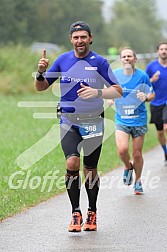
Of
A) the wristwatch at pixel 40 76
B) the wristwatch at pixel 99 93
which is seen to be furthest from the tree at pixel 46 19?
the wristwatch at pixel 99 93

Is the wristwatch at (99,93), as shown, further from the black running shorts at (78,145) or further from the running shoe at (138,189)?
the running shoe at (138,189)

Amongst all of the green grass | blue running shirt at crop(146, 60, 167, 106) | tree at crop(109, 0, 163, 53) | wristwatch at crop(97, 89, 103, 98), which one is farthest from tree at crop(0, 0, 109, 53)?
wristwatch at crop(97, 89, 103, 98)

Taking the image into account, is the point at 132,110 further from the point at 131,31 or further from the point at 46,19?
the point at 131,31

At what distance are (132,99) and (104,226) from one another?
314 centimetres

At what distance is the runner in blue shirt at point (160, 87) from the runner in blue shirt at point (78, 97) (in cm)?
654

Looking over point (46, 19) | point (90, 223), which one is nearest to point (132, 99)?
point (90, 223)

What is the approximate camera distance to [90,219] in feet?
29.2

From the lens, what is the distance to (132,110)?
1180 cm

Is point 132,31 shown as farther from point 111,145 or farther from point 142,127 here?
point 142,127

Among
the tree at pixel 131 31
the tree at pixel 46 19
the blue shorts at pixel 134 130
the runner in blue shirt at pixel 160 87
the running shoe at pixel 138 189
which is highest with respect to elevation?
the tree at pixel 131 31

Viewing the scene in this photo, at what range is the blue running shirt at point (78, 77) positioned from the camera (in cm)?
869

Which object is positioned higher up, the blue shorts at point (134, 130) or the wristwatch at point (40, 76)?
the blue shorts at point (134, 130)

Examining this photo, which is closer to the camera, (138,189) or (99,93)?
(99,93)

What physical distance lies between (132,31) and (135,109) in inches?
2831
